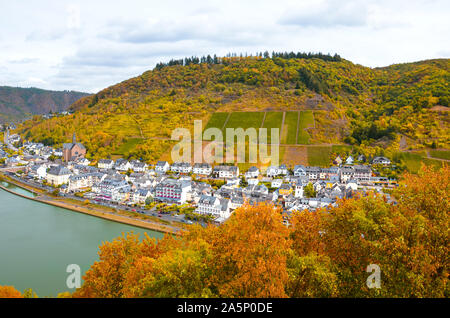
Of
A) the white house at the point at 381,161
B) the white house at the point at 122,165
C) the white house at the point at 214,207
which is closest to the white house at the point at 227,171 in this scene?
the white house at the point at 214,207

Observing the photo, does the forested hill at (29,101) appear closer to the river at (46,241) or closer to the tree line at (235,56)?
the tree line at (235,56)

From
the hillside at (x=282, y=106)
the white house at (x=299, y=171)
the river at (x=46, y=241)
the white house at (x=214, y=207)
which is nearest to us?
the river at (x=46, y=241)

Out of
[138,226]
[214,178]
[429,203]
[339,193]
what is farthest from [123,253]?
[214,178]

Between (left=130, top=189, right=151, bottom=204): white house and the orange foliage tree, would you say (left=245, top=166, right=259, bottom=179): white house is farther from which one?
the orange foliage tree

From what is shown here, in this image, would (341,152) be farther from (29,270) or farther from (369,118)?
(29,270)

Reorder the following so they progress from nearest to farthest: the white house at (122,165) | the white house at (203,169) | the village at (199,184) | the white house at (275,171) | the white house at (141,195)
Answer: the village at (199,184) → the white house at (141,195) → the white house at (275,171) → the white house at (203,169) → the white house at (122,165)

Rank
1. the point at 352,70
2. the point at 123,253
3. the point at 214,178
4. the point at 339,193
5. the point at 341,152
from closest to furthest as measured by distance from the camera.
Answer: the point at 123,253
the point at 339,193
the point at 214,178
the point at 341,152
the point at 352,70

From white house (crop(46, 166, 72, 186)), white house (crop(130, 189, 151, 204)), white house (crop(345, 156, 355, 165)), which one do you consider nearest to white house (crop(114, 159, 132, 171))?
white house (crop(46, 166, 72, 186))
